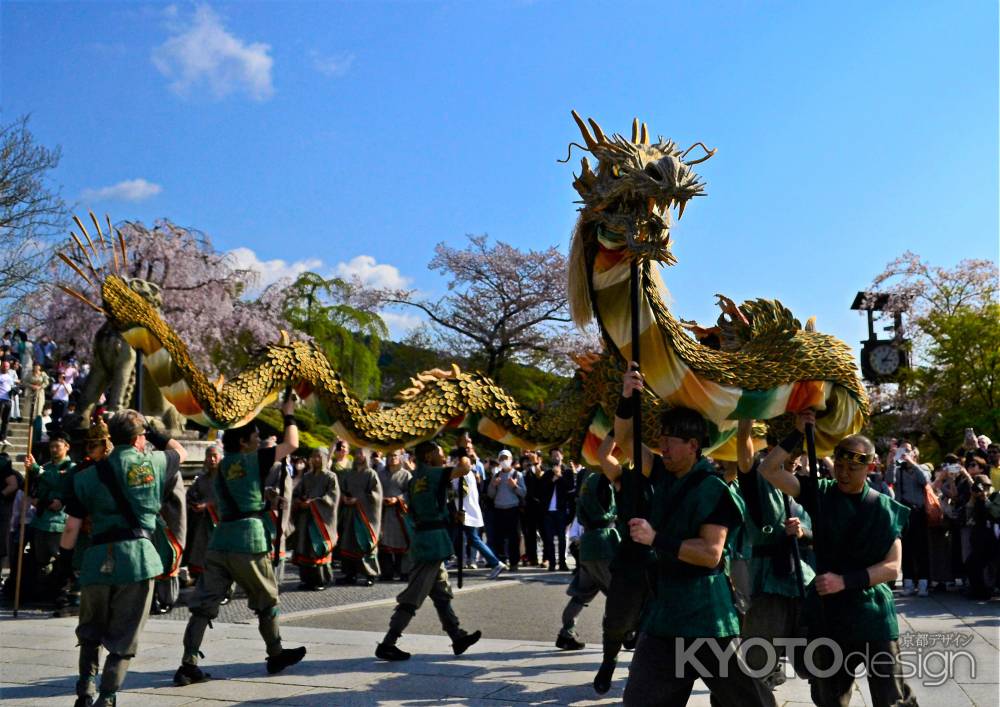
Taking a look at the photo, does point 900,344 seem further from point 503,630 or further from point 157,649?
point 157,649

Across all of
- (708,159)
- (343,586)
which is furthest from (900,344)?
(708,159)

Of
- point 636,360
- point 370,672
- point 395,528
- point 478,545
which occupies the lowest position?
point 370,672

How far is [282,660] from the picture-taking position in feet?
24.3

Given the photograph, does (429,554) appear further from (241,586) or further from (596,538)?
(241,586)

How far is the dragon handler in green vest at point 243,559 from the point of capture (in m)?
7.30

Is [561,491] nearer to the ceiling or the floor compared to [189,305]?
nearer to the floor

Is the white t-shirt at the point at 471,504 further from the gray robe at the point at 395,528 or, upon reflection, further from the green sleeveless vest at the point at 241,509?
the green sleeveless vest at the point at 241,509

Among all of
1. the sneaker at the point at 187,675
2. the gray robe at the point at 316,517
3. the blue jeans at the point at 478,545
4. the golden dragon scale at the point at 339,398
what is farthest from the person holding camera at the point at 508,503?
the sneaker at the point at 187,675

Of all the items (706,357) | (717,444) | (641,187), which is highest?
(641,187)

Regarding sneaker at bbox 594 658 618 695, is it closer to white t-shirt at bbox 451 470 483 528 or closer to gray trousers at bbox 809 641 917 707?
gray trousers at bbox 809 641 917 707

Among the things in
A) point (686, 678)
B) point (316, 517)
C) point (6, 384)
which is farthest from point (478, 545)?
point (6, 384)

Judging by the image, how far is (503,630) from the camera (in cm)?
995

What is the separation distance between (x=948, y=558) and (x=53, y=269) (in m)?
20.5

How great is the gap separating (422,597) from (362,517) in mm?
6628
